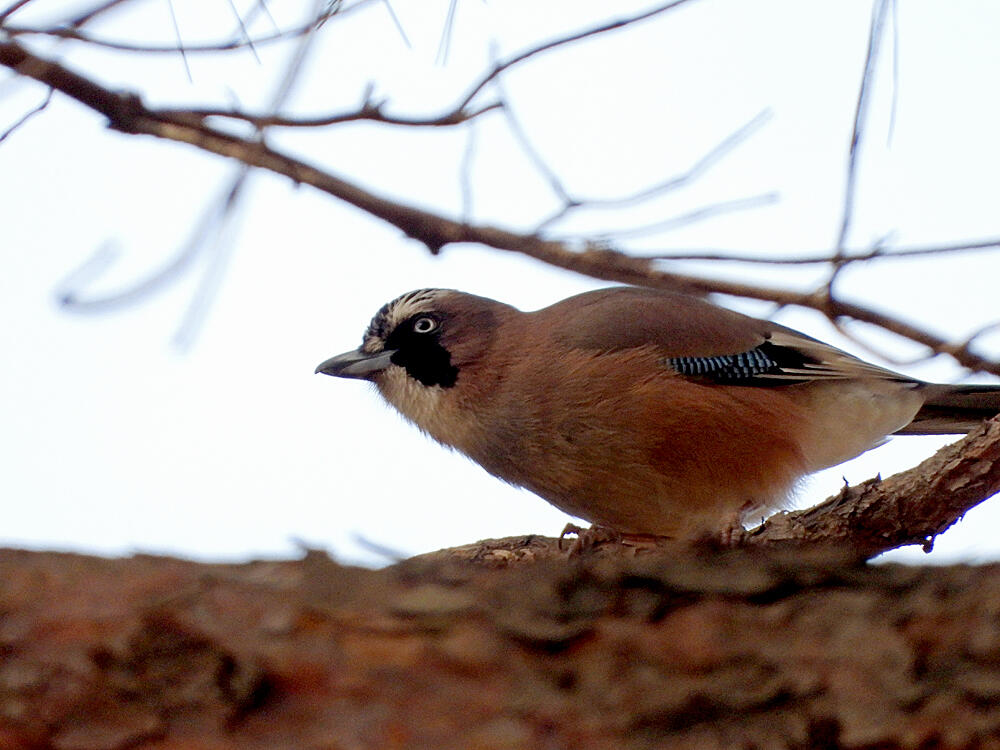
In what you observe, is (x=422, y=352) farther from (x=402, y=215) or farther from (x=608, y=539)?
(x=402, y=215)

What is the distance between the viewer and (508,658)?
5.41 ft

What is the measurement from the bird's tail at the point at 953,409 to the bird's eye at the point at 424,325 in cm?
218

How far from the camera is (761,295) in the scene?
3486 millimetres

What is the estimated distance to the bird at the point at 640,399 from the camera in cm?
431

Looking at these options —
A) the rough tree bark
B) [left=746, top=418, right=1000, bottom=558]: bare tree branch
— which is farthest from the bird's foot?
the rough tree bark

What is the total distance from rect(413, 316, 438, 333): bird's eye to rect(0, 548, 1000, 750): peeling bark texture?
10.6 feet

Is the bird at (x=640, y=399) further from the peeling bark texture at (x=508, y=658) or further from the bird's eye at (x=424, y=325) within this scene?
the peeling bark texture at (x=508, y=658)

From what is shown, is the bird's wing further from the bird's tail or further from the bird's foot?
the bird's foot

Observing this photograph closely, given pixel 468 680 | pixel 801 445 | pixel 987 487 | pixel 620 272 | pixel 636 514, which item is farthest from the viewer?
pixel 801 445

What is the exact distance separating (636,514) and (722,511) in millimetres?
352

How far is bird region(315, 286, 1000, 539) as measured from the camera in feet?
14.1

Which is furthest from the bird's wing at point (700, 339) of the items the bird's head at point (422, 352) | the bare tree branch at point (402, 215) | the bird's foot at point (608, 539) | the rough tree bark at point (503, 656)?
the rough tree bark at point (503, 656)

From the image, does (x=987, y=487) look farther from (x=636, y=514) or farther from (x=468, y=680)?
(x=468, y=680)

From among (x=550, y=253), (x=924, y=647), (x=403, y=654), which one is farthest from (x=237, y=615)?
(x=550, y=253)
